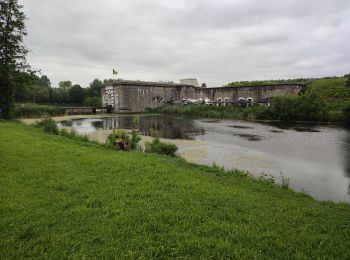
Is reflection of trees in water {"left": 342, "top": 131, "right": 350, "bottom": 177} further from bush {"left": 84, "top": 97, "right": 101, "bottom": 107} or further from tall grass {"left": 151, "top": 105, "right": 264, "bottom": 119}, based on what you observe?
bush {"left": 84, "top": 97, "right": 101, "bottom": 107}

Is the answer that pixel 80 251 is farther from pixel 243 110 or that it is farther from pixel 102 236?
pixel 243 110

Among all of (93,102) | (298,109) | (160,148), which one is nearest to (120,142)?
(160,148)

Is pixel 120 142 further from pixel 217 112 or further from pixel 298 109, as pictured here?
pixel 217 112

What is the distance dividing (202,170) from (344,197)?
3.66 metres

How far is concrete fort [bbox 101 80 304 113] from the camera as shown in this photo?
50312 millimetres

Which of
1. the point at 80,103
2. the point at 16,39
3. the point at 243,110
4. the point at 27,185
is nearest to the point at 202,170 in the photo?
the point at 27,185

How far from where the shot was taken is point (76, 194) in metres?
4.90

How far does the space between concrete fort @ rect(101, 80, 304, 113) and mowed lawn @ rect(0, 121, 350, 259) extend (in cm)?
4482

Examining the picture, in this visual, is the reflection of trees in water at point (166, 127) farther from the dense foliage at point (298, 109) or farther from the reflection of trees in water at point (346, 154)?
the dense foliage at point (298, 109)

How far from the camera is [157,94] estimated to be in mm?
59469

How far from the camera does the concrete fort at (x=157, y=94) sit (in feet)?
165

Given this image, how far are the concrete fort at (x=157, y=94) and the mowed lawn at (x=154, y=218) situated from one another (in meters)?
44.8

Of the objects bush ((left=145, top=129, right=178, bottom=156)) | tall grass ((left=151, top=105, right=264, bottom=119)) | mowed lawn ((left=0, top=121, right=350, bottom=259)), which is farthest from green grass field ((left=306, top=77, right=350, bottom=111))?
mowed lawn ((left=0, top=121, right=350, bottom=259))

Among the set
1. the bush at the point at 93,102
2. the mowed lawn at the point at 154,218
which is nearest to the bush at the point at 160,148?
the mowed lawn at the point at 154,218
